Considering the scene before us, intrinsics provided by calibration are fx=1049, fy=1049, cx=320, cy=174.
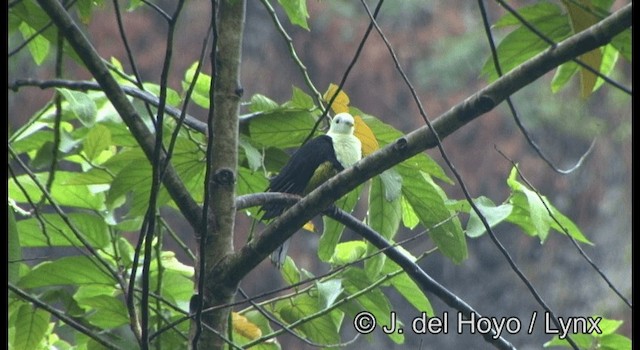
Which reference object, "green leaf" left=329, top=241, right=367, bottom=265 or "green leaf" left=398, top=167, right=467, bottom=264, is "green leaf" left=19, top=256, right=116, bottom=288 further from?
"green leaf" left=398, top=167, right=467, bottom=264

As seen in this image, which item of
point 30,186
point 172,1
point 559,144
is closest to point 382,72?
point 559,144

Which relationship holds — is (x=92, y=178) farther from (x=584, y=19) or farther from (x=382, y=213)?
(x=584, y=19)

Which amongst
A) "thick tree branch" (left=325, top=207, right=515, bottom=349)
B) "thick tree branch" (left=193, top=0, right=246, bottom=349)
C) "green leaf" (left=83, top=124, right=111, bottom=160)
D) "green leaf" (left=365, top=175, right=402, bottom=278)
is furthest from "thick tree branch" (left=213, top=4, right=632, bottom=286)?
"green leaf" (left=83, top=124, right=111, bottom=160)

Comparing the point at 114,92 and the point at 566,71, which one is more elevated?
the point at 566,71

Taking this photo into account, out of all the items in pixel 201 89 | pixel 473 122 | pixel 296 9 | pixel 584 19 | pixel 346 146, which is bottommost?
pixel 584 19

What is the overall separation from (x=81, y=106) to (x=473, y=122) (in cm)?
799

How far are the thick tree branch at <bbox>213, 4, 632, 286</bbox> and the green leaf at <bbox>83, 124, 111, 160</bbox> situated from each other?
45 cm

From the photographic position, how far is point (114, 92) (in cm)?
123

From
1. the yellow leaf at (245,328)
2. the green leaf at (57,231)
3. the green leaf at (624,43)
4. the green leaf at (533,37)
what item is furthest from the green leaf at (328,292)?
the green leaf at (624,43)

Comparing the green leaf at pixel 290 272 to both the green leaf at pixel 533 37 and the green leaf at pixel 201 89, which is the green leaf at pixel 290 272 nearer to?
the green leaf at pixel 201 89

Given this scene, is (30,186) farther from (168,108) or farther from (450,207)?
(450,207)

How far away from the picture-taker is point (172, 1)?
788 centimetres

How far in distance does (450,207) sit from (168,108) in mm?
430

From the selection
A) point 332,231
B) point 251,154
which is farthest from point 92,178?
point 332,231
